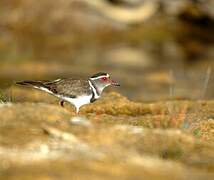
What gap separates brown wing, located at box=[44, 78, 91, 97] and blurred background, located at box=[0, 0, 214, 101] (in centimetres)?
1736

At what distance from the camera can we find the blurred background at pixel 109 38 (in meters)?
32.6

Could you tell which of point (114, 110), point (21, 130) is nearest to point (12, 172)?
point (21, 130)

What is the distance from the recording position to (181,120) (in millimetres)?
11430

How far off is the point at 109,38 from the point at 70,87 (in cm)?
2827

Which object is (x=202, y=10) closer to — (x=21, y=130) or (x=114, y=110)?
(x=114, y=110)

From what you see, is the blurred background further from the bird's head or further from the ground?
the ground

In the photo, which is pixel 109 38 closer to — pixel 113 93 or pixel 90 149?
pixel 113 93

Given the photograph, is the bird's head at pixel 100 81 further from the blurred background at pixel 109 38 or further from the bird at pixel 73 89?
the blurred background at pixel 109 38

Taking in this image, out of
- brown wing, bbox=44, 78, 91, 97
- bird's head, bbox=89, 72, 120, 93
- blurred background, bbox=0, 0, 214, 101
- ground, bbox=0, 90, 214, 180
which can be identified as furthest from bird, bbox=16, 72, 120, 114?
blurred background, bbox=0, 0, 214, 101

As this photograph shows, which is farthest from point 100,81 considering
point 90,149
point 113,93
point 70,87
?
point 90,149

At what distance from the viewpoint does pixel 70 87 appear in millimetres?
13023

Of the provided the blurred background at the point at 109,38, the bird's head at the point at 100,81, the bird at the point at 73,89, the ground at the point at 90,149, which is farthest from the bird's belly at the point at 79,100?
the blurred background at the point at 109,38

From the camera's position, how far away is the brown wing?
42.4 feet

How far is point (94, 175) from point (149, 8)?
35.8 m
